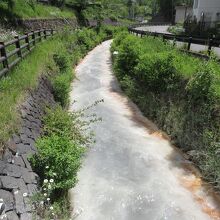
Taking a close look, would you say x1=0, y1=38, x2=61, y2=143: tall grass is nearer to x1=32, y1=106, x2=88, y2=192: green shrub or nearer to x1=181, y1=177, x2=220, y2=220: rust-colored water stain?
x1=32, y1=106, x2=88, y2=192: green shrub

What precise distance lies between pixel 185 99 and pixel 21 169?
258 inches

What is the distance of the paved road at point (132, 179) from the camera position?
730 centimetres

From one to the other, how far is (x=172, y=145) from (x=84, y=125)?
2.89 meters

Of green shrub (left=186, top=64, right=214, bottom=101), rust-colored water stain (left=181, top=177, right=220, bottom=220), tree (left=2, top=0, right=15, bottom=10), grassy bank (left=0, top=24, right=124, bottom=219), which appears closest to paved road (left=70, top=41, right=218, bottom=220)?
rust-colored water stain (left=181, top=177, right=220, bottom=220)

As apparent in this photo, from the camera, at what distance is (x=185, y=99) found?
1125 cm

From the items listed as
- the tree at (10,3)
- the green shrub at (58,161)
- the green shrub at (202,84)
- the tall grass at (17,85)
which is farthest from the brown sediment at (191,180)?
the tree at (10,3)

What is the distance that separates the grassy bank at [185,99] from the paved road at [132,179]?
517 mm

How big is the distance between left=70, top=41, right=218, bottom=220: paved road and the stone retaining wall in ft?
4.29

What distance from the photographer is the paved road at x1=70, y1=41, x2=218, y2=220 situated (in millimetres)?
7297

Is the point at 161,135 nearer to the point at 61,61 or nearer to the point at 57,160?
the point at 57,160

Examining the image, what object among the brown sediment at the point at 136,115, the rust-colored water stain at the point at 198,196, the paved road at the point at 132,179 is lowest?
the brown sediment at the point at 136,115

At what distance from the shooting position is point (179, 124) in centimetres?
1093

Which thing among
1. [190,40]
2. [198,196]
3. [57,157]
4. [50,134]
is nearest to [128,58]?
[190,40]

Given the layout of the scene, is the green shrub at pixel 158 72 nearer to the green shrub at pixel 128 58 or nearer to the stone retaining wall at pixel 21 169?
the green shrub at pixel 128 58
